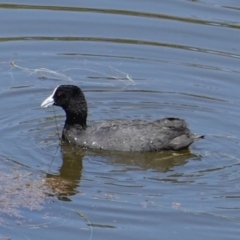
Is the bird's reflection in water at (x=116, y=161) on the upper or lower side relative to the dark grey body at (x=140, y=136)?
lower

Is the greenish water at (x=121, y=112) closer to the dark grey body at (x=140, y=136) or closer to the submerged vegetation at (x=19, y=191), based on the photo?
the submerged vegetation at (x=19, y=191)

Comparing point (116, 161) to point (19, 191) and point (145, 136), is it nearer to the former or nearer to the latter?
point (145, 136)

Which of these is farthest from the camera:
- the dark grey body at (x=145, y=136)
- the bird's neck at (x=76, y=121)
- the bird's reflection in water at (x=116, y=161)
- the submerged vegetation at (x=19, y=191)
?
the bird's neck at (x=76, y=121)

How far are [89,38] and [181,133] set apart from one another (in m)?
3.51

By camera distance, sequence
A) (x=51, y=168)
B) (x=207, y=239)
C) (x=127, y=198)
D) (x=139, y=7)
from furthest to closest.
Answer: (x=139, y=7), (x=51, y=168), (x=127, y=198), (x=207, y=239)

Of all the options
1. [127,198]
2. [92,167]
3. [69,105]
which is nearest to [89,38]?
[69,105]

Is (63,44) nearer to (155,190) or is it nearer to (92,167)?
(92,167)

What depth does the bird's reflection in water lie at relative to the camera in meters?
10.6

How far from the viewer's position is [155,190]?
10.1 m

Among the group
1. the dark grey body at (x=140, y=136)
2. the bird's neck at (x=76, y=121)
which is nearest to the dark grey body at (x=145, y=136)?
the dark grey body at (x=140, y=136)

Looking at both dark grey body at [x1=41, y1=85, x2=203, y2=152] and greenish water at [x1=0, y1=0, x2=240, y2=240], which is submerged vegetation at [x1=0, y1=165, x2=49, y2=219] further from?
dark grey body at [x1=41, y1=85, x2=203, y2=152]

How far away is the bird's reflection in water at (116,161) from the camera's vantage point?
1057 centimetres

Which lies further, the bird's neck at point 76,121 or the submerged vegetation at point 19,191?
the bird's neck at point 76,121

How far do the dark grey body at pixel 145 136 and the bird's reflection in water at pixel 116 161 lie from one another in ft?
0.28
